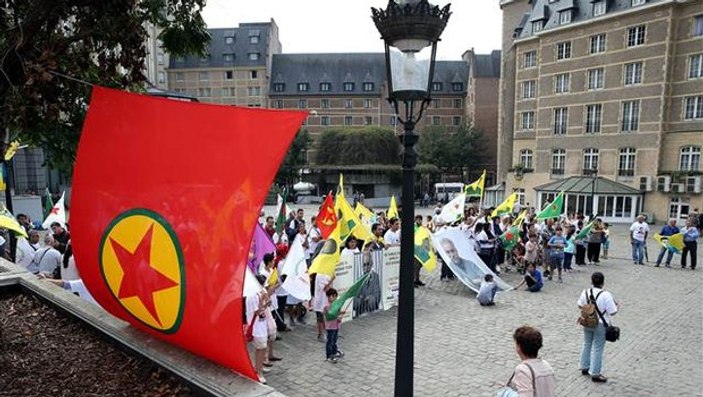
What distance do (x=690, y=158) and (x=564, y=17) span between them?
14928 millimetres

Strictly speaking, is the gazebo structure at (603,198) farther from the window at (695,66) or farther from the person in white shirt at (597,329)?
the person in white shirt at (597,329)

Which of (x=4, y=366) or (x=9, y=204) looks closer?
(x=4, y=366)

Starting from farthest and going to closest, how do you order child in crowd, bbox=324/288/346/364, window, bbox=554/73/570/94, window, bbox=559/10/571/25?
window, bbox=554/73/570/94, window, bbox=559/10/571/25, child in crowd, bbox=324/288/346/364

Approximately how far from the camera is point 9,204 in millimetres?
14617

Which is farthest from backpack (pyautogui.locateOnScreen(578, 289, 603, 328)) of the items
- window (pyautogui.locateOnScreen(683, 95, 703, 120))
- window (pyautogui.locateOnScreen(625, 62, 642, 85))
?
window (pyautogui.locateOnScreen(625, 62, 642, 85))

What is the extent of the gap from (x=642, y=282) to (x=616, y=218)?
2464 centimetres

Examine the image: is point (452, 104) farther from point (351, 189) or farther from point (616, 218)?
A: point (616, 218)

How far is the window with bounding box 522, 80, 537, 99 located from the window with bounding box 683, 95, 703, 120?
11.8 metres

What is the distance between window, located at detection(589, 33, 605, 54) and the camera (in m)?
36.3

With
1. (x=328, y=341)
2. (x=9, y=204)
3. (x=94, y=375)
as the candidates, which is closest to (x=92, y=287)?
(x=94, y=375)

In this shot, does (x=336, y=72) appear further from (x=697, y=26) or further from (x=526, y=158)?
(x=697, y=26)

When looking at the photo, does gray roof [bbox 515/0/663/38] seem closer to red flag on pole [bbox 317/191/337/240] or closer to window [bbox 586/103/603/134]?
window [bbox 586/103/603/134]

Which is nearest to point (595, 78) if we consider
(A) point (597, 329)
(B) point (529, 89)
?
(B) point (529, 89)

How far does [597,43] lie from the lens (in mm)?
36594
